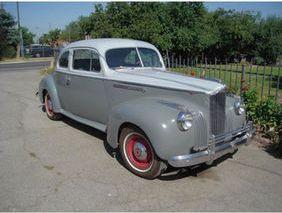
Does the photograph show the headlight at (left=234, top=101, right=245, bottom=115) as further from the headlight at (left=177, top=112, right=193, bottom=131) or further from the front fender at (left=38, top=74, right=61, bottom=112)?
the front fender at (left=38, top=74, right=61, bottom=112)

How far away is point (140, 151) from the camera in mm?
4891

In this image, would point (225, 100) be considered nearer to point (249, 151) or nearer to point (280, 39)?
point (249, 151)

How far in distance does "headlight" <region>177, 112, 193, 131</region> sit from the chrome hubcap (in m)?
0.73

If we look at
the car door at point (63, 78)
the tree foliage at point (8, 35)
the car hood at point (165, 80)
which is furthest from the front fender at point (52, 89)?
the tree foliage at point (8, 35)

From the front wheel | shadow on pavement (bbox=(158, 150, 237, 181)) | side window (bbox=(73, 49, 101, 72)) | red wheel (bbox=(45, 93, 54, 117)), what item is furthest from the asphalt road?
red wheel (bbox=(45, 93, 54, 117))

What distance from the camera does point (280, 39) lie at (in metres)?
26.8

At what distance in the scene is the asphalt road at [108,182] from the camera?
Result: 4094 mm

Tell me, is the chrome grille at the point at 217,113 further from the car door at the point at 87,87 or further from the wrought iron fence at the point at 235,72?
the car door at the point at 87,87

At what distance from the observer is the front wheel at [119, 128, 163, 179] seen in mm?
4664

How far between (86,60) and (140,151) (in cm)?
236

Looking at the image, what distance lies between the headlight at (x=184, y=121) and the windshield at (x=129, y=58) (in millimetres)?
1994

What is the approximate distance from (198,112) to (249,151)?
6.02ft

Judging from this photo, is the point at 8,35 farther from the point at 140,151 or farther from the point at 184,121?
the point at 184,121

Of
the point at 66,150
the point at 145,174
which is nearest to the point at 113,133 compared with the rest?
the point at 145,174
